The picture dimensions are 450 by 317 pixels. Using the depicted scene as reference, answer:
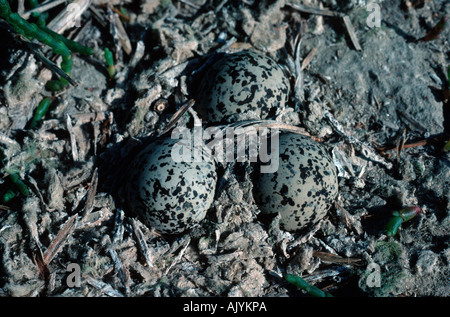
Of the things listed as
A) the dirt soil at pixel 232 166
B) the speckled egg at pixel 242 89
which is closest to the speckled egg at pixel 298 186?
the dirt soil at pixel 232 166

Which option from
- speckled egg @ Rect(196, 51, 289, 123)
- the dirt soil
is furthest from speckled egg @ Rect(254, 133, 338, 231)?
speckled egg @ Rect(196, 51, 289, 123)

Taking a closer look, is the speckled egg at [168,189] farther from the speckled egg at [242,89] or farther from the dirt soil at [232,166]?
the speckled egg at [242,89]

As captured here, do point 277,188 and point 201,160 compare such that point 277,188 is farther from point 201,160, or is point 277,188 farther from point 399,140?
point 399,140

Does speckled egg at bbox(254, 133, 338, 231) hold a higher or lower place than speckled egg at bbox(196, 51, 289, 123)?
lower

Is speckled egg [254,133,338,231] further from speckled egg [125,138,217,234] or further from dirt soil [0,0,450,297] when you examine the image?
speckled egg [125,138,217,234]

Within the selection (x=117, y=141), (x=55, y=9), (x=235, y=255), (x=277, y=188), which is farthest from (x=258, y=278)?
(x=55, y=9)

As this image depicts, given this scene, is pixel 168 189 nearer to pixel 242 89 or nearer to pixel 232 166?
pixel 232 166
